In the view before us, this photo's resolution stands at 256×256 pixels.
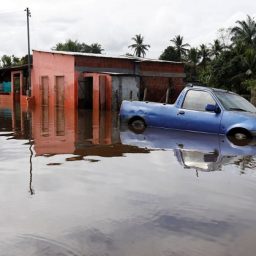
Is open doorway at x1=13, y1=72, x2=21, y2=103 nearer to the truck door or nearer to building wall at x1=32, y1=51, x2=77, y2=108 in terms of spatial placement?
building wall at x1=32, y1=51, x2=77, y2=108

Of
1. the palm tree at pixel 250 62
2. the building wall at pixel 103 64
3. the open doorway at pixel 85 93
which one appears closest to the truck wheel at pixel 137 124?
the open doorway at pixel 85 93

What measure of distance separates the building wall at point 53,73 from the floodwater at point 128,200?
60.5 feet

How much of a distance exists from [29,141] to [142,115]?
4.11 meters

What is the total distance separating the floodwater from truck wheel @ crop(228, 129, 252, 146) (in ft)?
3.63

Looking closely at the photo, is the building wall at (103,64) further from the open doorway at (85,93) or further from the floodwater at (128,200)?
the floodwater at (128,200)

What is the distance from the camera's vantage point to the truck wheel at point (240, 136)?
37.2ft

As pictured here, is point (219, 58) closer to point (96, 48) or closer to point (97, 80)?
point (97, 80)

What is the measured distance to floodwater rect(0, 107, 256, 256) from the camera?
13.1 feet

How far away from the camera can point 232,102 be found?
1230 cm

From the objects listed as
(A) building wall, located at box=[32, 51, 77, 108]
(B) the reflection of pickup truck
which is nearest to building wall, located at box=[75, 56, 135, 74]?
(A) building wall, located at box=[32, 51, 77, 108]

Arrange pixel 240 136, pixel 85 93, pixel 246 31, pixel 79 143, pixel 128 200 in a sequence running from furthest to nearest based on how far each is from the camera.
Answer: pixel 246 31 < pixel 85 93 < pixel 240 136 < pixel 79 143 < pixel 128 200

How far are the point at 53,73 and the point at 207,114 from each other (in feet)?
66.4

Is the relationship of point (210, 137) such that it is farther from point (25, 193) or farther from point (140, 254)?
point (140, 254)

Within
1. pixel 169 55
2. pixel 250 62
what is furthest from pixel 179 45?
pixel 250 62
